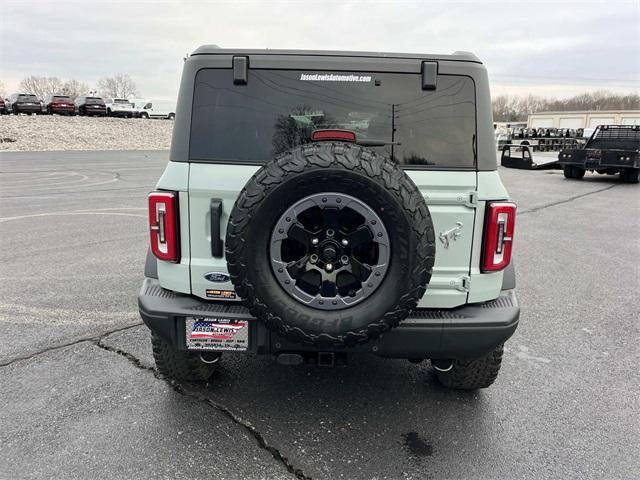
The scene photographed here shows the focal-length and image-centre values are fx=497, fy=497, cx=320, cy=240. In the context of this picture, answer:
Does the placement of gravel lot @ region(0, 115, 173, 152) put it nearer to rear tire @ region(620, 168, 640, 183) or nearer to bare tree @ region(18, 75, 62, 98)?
rear tire @ region(620, 168, 640, 183)

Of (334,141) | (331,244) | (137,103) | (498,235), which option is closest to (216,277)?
(331,244)

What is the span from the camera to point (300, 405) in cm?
320

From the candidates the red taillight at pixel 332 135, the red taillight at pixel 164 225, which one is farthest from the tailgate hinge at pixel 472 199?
the red taillight at pixel 164 225

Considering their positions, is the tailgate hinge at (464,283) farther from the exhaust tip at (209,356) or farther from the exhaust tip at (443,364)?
the exhaust tip at (209,356)

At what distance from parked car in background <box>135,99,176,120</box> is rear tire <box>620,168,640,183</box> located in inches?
1605

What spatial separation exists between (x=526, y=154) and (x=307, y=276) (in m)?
23.5

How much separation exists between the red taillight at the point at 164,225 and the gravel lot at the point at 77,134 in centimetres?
2852

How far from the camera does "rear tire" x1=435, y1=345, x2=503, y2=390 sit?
3184mm

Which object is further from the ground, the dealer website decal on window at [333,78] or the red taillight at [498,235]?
the dealer website decal on window at [333,78]

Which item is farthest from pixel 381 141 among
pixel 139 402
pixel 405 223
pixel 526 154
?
pixel 526 154

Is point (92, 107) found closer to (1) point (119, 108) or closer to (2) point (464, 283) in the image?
(1) point (119, 108)

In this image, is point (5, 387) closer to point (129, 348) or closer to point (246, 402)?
point (129, 348)

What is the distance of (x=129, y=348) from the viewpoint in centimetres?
393

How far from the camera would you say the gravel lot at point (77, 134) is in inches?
1151
